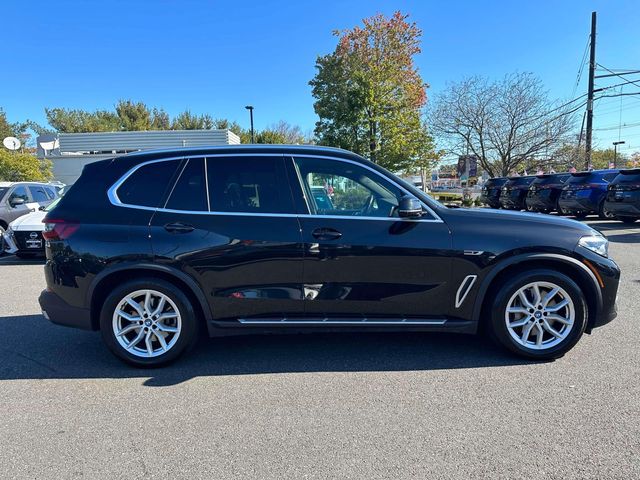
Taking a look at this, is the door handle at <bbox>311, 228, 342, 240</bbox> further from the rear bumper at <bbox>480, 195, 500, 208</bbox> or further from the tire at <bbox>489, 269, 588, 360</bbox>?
the rear bumper at <bbox>480, 195, 500, 208</bbox>

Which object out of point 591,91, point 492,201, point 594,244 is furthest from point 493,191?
point 594,244

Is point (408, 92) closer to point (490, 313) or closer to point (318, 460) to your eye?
point (490, 313)

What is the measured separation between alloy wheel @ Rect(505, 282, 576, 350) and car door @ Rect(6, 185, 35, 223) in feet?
37.4

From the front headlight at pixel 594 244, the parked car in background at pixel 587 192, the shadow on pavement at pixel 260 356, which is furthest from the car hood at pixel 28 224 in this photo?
the parked car in background at pixel 587 192

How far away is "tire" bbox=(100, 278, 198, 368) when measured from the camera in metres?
3.62

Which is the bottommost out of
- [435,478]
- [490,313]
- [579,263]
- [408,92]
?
[435,478]

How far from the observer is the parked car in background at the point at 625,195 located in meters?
12.3

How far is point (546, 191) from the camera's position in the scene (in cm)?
1697

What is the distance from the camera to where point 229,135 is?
89.6 feet

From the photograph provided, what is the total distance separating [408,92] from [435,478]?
24.5 m

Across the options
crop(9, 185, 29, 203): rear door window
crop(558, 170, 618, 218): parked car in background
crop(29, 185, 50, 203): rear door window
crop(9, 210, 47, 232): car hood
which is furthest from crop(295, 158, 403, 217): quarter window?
crop(558, 170, 618, 218): parked car in background

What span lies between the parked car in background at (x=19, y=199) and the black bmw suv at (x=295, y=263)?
318 inches

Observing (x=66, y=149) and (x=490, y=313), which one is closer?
(x=490, y=313)

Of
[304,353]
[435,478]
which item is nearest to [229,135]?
[304,353]
